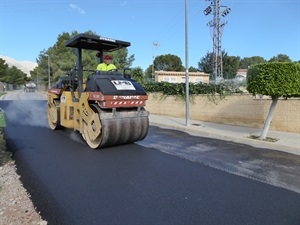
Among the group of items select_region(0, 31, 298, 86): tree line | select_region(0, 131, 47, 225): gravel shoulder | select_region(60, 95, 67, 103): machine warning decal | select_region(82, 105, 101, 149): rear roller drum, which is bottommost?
select_region(0, 131, 47, 225): gravel shoulder

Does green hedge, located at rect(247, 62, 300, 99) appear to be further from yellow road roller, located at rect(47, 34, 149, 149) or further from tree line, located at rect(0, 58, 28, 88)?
tree line, located at rect(0, 58, 28, 88)

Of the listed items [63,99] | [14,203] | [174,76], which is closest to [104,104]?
[63,99]

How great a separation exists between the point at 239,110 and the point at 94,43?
665 centimetres

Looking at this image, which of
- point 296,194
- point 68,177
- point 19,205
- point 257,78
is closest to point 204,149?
point 257,78

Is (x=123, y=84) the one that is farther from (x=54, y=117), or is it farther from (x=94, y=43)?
(x=54, y=117)

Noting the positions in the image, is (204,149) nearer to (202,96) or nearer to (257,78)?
(257,78)

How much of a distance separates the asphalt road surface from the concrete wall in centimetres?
326

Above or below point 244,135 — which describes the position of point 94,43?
above

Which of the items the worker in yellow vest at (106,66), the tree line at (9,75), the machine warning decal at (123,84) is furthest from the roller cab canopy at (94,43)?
the tree line at (9,75)

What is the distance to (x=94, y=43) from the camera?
27.7ft

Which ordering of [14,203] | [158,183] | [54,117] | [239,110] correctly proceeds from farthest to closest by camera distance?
[239,110]
[54,117]
[158,183]
[14,203]

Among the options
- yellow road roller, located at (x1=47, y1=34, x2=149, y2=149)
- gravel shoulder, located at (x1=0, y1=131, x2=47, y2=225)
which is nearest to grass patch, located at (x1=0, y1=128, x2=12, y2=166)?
gravel shoulder, located at (x1=0, y1=131, x2=47, y2=225)

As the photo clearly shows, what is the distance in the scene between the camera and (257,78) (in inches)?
348

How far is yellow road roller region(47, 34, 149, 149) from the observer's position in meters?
7.17
